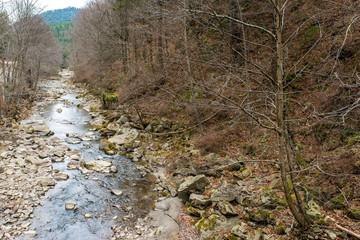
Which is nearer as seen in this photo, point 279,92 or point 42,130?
point 279,92

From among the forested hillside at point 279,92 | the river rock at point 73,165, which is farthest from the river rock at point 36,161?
the forested hillside at point 279,92

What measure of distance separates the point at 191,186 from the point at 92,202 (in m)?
3.35

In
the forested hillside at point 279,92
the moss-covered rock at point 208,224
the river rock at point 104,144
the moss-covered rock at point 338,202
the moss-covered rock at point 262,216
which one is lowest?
the river rock at point 104,144

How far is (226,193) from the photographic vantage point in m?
7.10

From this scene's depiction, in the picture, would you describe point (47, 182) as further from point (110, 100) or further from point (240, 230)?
point (110, 100)

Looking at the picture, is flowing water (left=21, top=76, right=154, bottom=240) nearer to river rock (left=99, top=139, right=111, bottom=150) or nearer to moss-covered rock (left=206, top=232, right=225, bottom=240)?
river rock (left=99, top=139, right=111, bottom=150)

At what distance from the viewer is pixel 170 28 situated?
10672 mm

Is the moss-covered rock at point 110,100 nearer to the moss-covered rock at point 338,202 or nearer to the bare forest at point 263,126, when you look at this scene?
the bare forest at point 263,126

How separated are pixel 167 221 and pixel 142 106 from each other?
370 inches

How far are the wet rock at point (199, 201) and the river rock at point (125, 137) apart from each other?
657 centimetres

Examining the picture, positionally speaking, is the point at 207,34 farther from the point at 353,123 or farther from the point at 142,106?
the point at 353,123

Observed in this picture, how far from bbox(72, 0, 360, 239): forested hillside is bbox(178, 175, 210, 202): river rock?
1.16 meters

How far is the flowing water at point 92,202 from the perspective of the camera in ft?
21.3

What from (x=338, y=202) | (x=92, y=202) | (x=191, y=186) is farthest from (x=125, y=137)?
(x=338, y=202)
